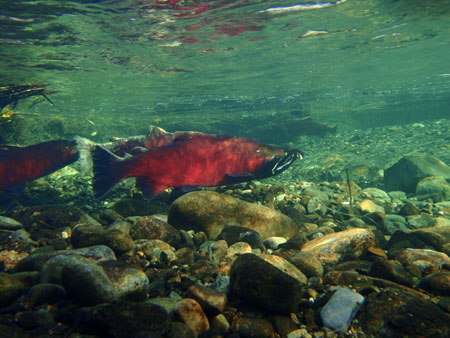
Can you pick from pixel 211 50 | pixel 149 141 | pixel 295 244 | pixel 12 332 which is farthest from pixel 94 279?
pixel 211 50

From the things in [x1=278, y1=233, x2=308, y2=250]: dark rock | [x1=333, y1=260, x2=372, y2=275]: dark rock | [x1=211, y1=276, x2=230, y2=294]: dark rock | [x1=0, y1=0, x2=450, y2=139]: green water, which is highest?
[x1=0, y1=0, x2=450, y2=139]: green water

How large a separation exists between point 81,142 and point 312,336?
6.73 meters

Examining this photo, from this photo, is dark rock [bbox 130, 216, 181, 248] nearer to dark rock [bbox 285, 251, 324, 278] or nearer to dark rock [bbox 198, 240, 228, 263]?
dark rock [bbox 198, 240, 228, 263]

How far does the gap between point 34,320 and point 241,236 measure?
250cm

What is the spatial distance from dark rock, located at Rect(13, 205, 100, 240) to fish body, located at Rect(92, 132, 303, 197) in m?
0.86

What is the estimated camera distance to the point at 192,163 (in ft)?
14.4

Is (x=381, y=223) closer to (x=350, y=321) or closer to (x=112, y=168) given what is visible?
(x=350, y=321)

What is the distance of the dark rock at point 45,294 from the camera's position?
2016mm

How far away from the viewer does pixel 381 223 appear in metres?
4.78

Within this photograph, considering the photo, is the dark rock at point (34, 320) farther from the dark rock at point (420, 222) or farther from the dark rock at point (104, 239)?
the dark rock at point (420, 222)

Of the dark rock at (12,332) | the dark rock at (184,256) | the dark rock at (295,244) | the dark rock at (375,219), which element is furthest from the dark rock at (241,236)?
the dark rock at (375,219)

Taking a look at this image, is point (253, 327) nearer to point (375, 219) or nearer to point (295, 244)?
point (295, 244)

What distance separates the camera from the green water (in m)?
10.0

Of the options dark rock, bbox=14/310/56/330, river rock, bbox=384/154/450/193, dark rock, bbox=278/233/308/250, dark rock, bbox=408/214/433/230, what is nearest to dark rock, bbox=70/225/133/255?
dark rock, bbox=14/310/56/330
